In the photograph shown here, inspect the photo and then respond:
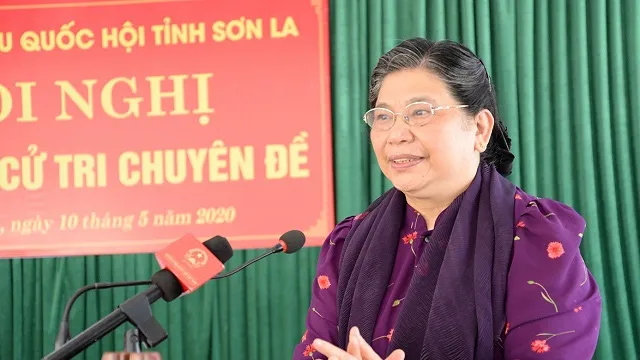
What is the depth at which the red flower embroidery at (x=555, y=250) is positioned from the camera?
1.34m

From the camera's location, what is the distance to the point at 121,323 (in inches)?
42.6

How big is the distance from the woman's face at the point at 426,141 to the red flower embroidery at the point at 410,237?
0.40 ft

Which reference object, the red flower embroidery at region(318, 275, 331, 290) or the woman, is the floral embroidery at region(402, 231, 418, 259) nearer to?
the woman

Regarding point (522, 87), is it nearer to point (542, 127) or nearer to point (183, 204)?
point (542, 127)

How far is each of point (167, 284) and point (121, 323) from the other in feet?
0.32

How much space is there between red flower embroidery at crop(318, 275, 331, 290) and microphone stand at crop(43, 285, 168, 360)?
59cm

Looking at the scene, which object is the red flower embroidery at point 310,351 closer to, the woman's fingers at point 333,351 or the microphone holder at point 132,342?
the woman's fingers at point 333,351

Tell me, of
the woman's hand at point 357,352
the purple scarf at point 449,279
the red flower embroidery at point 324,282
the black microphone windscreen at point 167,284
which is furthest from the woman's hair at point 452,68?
the black microphone windscreen at point 167,284

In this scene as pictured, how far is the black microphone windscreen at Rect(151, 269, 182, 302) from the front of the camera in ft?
3.72

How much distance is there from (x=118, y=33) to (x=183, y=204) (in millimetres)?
795

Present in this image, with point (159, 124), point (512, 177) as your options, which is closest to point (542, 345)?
point (512, 177)

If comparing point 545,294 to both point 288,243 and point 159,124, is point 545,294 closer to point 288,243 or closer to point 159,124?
point 288,243

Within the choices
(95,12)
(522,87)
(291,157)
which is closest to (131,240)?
(291,157)

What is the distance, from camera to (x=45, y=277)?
318cm
